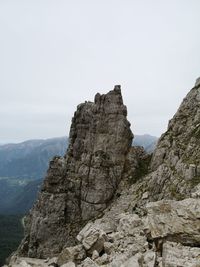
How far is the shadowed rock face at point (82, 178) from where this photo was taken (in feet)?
254

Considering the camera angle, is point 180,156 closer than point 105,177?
Yes

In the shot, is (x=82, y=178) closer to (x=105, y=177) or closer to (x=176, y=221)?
(x=105, y=177)

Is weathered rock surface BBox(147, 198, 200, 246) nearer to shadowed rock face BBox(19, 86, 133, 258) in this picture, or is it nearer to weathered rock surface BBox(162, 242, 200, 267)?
weathered rock surface BBox(162, 242, 200, 267)

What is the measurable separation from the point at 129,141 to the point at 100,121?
7855 millimetres

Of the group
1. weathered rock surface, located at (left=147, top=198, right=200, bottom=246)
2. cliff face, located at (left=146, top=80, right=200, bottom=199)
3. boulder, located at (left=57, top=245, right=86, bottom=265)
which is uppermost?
cliff face, located at (left=146, top=80, right=200, bottom=199)

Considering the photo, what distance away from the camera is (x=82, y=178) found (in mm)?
81688

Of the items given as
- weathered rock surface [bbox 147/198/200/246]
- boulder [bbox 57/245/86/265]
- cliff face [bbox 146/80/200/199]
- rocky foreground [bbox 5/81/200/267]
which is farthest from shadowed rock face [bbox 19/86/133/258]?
weathered rock surface [bbox 147/198/200/246]

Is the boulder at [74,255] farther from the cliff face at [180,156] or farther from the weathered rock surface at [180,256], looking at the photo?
the cliff face at [180,156]

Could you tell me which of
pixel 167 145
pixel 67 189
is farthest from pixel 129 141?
pixel 67 189

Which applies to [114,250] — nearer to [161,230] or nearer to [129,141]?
[161,230]

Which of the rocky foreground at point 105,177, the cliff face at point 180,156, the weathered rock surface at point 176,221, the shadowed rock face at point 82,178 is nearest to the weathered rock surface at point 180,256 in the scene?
the weathered rock surface at point 176,221

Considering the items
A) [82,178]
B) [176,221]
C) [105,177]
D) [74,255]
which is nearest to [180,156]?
[105,177]

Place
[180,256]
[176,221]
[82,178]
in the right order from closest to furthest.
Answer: [180,256] → [176,221] → [82,178]

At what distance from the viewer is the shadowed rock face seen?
254 ft
